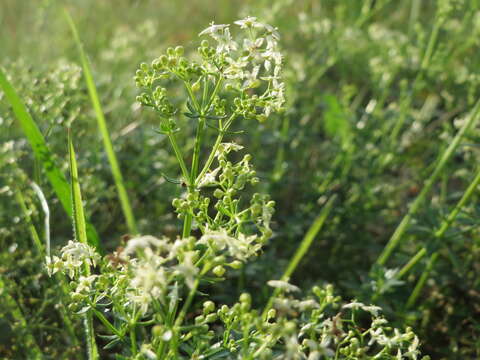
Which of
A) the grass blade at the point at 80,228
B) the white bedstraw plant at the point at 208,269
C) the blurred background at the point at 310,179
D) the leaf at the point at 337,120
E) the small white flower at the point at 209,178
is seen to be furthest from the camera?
the leaf at the point at 337,120

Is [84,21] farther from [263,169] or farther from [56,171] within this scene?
[56,171]

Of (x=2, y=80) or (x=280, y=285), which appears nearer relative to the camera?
(x=280, y=285)

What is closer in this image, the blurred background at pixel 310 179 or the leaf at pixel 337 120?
the blurred background at pixel 310 179

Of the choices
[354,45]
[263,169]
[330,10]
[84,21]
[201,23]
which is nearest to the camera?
[263,169]

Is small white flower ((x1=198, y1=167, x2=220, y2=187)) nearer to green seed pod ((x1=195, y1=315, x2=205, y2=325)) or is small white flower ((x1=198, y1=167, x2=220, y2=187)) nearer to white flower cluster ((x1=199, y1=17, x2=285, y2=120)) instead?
white flower cluster ((x1=199, y1=17, x2=285, y2=120))

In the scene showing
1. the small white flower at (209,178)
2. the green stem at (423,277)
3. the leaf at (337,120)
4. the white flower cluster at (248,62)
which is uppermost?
the white flower cluster at (248,62)

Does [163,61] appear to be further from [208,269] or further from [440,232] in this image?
[440,232]

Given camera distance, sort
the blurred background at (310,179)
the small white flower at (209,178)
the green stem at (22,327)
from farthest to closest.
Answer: the blurred background at (310,179) → the green stem at (22,327) → the small white flower at (209,178)

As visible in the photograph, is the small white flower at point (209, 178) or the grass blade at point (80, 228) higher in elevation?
the small white flower at point (209, 178)

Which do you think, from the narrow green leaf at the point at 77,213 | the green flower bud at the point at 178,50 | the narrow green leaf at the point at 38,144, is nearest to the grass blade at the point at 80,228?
the narrow green leaf at the point at 77,213

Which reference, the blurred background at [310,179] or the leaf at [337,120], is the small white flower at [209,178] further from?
the leaf at [337,120]

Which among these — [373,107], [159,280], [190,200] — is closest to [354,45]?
[373,107]
